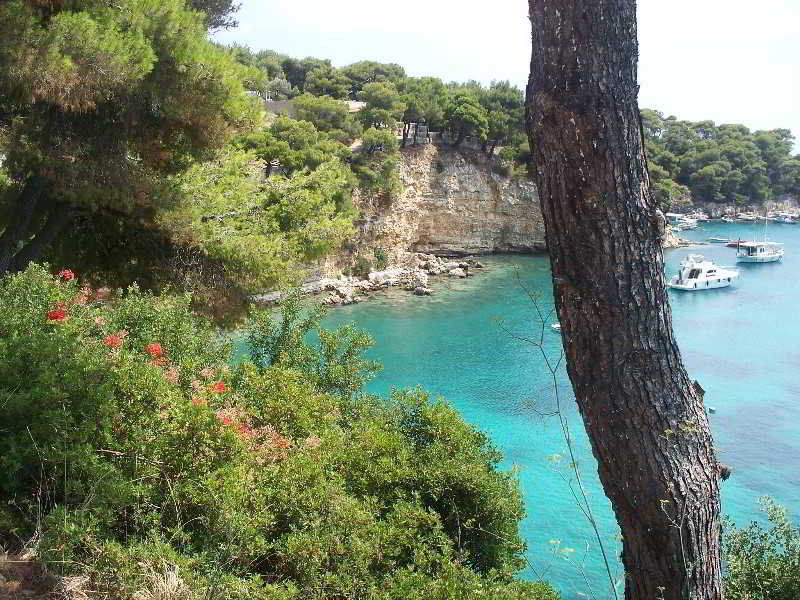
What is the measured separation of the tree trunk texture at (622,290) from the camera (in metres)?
2.16

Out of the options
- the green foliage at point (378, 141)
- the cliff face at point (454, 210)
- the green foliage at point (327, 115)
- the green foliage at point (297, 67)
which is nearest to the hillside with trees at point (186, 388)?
the green foliage at point (327, 115)

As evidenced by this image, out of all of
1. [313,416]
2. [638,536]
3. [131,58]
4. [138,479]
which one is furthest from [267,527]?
[131,58]

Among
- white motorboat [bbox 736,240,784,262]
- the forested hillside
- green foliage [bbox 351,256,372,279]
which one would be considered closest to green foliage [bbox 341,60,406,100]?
green foliage [bbox 351,256,372,279]

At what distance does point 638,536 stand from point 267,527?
67.2 inches

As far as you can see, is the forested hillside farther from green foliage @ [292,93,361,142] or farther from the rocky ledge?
green foliage @ [292,93,361,142]

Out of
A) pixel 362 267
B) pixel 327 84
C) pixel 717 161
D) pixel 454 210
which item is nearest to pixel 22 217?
pixel 362 267

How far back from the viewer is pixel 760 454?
11102 millimetres

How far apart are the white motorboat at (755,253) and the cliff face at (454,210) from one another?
9.19m

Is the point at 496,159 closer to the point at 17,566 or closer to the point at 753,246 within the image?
the point at 753,246

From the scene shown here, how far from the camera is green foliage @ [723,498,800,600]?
117 inches

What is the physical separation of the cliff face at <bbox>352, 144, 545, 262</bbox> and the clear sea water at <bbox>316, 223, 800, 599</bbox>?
118 inches

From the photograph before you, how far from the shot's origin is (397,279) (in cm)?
2484

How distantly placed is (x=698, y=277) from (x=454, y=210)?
10.3 meters

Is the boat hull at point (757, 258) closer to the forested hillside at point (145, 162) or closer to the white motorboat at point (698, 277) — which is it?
the white motorboat at point (698, 277)
